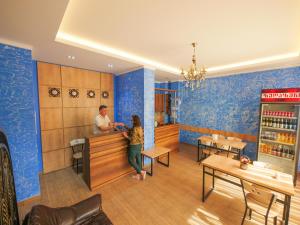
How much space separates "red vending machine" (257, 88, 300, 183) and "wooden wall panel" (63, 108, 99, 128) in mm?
4950

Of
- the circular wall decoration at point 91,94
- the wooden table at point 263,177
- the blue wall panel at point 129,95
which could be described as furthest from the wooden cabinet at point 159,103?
the wooden table at point 263,177

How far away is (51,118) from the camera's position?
363 cm

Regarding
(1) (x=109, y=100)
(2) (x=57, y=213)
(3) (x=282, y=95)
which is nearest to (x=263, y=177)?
(3) (x=282, y=95)

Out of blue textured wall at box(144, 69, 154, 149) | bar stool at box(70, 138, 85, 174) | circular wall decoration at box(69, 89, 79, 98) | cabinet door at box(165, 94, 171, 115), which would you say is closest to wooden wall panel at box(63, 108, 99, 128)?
circular wall decoration at box(69, 89, 79, 98)

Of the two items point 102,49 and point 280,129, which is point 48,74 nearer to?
point 102,49

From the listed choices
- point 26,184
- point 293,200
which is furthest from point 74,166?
point 293,200

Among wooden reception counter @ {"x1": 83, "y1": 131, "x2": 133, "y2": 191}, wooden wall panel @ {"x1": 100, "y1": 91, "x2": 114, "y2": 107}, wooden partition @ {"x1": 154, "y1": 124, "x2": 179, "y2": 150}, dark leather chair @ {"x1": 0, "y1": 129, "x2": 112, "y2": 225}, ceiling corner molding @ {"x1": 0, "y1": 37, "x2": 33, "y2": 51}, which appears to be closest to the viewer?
dark leather chair @ {"x1": 0, "y1": 129, "x2": 112, "y2": 225}

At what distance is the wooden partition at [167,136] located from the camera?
14.8 ft

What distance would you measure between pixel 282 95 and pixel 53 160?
6.17m

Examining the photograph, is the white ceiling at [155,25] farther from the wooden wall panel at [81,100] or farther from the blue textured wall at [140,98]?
the wooden wall panel at [81,100]

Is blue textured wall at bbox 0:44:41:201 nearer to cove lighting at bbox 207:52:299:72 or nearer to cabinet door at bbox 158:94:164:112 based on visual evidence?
cabinet door at bbox 158:94:164:112

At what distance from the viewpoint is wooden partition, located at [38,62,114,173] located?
3533 mm

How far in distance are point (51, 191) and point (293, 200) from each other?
4.99 meters

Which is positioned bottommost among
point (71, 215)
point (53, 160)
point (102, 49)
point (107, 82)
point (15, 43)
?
point (53, 160)
